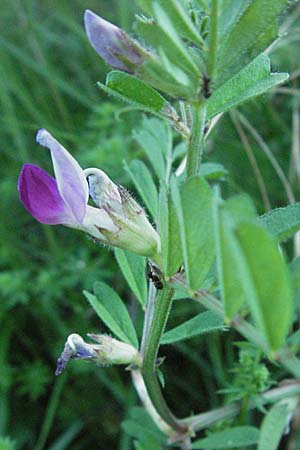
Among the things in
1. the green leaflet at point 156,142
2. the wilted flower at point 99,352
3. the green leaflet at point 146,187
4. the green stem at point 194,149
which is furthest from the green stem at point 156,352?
the green leaflet at point 156,142

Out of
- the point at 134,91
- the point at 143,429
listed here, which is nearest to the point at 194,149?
the point at 134,91

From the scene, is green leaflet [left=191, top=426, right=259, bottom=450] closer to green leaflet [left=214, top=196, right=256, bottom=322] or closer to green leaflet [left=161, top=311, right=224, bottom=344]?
green leaflet [left=161, top=311, right=224, bottom=344]

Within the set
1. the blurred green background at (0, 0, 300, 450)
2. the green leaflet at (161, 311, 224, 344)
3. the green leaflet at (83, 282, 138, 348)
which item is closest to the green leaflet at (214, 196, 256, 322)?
the green leaflet at (161, 311, 224, 344)

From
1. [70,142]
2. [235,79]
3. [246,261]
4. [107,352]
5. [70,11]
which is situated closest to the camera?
[246,261]

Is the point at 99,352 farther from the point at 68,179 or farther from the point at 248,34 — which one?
the point at 248,34

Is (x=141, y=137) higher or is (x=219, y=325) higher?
(x=141, y=137)

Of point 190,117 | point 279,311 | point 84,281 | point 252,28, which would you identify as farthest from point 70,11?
point 279,311

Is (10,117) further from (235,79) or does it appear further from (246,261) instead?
(246,261)
